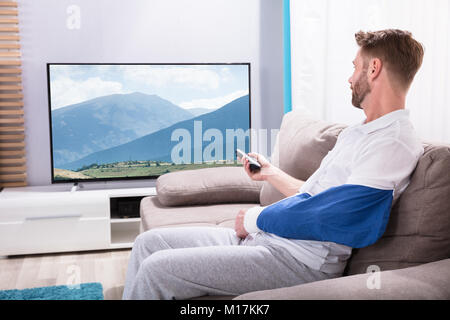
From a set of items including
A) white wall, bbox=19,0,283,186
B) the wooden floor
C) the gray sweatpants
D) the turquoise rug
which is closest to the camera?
the gray sweatpants

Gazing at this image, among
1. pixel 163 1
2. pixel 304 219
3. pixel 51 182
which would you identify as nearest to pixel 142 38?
pixel 163 1

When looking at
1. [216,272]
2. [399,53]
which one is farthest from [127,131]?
[399,53]

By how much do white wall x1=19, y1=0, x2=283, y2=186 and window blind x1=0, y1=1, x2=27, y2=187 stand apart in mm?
57

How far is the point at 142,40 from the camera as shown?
3939 mm

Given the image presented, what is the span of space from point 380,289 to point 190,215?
1.55 m

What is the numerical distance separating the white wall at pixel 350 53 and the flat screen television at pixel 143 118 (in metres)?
0.63

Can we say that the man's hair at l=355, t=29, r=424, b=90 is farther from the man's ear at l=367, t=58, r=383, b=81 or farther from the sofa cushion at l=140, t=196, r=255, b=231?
the sofa cushion at l=140, t=196, r=255, b=231

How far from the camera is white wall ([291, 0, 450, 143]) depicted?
8.41ft

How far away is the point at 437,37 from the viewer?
8.36 ft

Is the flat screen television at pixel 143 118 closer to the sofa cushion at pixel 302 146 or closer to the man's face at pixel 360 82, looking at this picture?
the sofa cushion at pixel 302 146

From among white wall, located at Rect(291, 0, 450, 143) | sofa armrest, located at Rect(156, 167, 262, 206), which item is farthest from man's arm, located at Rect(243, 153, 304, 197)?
white wall, located at Rect(291, 0, 450, 143)

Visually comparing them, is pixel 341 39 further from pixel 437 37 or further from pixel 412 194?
pixel 412 194

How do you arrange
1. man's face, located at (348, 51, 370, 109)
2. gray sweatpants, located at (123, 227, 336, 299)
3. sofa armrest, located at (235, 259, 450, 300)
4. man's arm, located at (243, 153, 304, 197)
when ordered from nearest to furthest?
sofa armrest, located at (235, 259, 450, 300) → gray sweatpants, located at (123, 227, 336, 299) → man's face, located at (348, 51, 370, 109) → man's arm, located at (243, 153, 304, 197)

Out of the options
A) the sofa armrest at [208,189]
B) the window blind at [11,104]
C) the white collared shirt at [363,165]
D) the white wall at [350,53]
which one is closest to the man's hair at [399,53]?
the white collared shirt at [363,165]
